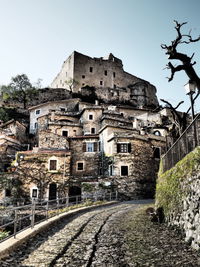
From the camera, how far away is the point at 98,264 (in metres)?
5.38

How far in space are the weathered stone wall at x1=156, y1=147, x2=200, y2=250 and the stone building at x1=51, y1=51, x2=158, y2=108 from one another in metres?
54.8

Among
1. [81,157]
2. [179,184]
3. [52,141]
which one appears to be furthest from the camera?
Answer: [52,141]

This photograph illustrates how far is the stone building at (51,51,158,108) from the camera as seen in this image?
65.5 meters

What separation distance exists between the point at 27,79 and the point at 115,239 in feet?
199

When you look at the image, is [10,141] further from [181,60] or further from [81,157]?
[181,60]

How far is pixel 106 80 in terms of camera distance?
73.7 meters

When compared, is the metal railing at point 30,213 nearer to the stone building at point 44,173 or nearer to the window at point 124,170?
the window at point 124,170

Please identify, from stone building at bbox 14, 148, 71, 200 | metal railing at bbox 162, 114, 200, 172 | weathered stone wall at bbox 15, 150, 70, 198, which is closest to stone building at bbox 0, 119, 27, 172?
weathered stone wall at bbox 15, 150, 70, 198

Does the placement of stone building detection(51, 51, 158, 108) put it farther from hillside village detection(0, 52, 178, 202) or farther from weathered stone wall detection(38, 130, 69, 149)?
weathered stone wall detection(38, 130, 69, 149)

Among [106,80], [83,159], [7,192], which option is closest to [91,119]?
[83,159]

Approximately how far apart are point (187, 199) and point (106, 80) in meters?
68.9

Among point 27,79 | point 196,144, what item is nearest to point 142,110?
point 27,79

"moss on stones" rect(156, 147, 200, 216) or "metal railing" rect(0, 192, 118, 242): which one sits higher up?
"moss on stones" rect(156, 147, 200, 216)

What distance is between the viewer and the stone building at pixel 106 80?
2579 inches
